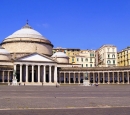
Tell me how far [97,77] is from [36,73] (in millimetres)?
25964

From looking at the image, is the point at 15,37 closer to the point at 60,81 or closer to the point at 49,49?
the point at 49,49

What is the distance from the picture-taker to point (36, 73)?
11319cm

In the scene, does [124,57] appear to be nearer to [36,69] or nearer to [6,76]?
[36,69]

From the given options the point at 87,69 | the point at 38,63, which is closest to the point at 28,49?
the point at 38,63

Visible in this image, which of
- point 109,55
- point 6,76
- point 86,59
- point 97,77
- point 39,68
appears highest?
point 109,55

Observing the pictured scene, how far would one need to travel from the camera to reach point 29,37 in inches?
5049

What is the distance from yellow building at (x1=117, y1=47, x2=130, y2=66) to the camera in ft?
480

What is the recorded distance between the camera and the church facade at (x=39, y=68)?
109 meters

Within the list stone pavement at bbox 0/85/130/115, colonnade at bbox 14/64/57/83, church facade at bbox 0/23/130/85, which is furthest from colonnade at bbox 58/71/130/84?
stone pavement at bbox 0/85/130/115

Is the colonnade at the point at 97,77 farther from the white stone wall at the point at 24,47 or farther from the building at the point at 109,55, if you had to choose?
the building at the point at 109,55

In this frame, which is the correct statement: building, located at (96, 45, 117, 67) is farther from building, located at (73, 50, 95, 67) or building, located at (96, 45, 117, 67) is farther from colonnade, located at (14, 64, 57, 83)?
colonnade, located at (14, 64, 57, 83)

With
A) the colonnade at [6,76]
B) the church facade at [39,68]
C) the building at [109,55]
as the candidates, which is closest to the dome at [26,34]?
the church facade at [39,68]

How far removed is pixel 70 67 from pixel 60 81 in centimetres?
751

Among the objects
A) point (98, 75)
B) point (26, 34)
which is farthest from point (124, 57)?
point (26, 34)
